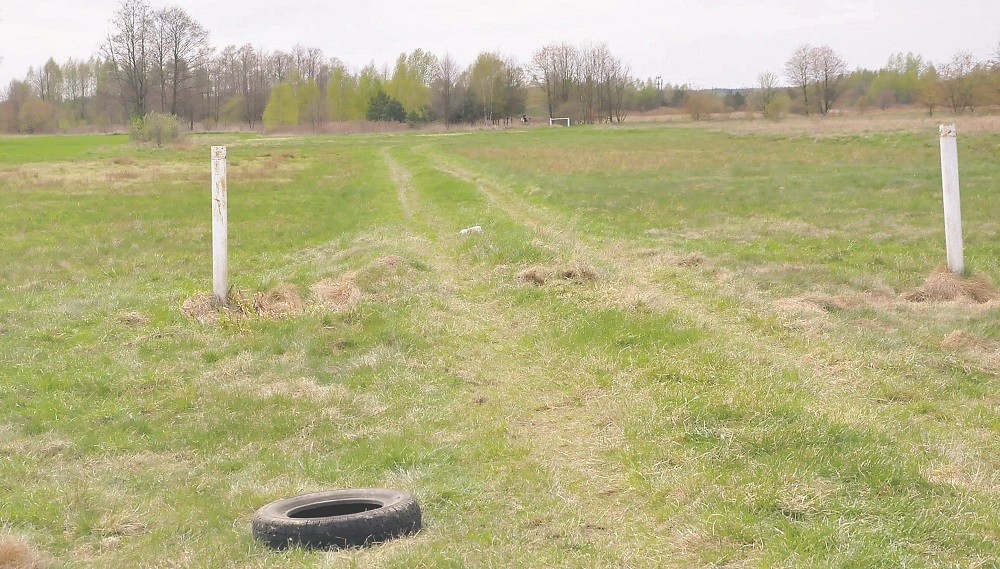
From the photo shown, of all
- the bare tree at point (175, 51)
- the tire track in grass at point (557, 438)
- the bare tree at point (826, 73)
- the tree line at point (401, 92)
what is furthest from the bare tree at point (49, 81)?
the tire track in grass at point (557, 438)

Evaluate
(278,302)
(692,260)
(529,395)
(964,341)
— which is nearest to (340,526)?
(529,395)

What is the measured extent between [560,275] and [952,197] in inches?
192

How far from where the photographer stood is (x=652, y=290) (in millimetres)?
11102

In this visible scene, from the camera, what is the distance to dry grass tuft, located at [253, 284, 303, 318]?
33.9 ft

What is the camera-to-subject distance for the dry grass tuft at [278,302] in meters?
10.3

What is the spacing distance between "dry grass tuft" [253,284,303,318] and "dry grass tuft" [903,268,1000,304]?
7423mm

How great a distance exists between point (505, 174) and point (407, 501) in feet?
85.5

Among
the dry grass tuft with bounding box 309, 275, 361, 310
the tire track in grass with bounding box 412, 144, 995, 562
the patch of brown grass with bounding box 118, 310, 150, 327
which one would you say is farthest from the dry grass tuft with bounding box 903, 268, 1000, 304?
the patch of brown grass with bounding box 118, 310, 150, 327

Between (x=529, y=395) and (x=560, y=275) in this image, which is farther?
(x=560, y=275)

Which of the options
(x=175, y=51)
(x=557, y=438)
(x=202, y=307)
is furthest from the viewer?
(x=175, y=51)

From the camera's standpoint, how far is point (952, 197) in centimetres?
1035

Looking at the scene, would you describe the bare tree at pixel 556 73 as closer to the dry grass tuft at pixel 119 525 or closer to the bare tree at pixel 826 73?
A: the bare tree at pixel 826 73

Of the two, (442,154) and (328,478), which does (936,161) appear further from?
(328,478)

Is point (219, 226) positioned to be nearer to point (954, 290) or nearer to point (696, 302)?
point (696, 302)
